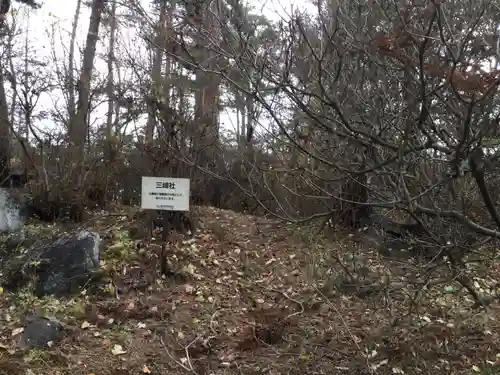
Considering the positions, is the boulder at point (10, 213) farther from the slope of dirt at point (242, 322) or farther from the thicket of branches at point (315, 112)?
the slope of dirt at point (242, 322)

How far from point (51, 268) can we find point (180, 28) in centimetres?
313

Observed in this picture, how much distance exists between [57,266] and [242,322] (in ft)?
6.54

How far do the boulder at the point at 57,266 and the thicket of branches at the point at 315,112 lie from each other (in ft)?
4.13

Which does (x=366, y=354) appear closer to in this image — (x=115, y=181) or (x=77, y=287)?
(x=77, y=287)

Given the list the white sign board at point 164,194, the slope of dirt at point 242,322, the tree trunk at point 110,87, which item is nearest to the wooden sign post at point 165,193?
the white sign board at point 164,194

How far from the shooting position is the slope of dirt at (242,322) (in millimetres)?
4020

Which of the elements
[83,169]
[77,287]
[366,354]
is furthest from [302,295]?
[83,169]

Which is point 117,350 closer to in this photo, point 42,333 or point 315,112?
point 42,333

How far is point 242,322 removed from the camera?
4895mm

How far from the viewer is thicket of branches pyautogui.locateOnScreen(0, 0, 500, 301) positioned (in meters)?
2.67

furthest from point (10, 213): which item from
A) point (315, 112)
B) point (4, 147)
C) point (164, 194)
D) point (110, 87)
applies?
point (315, 112)

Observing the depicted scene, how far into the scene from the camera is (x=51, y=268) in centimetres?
540

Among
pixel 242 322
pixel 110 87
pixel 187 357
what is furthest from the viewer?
pixel 110 87

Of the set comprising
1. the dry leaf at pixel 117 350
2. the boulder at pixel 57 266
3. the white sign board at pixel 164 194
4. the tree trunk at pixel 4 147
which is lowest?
the dry leaf at pixel 117 350
